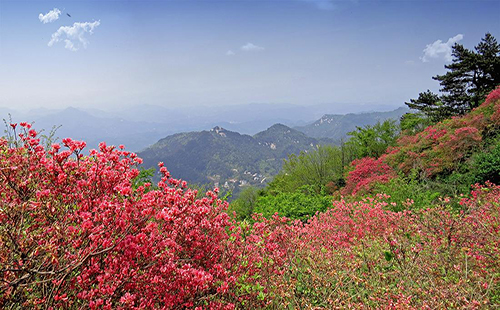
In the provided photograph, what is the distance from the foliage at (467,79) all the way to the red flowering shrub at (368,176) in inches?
468

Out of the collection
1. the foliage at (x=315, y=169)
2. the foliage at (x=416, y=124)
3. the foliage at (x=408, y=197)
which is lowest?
the foliage at (x=315, y=169)

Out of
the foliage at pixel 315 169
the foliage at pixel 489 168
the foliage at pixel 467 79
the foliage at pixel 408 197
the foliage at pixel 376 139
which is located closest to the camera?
the foliage at pixel 408 197

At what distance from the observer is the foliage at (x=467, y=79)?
21609 mm

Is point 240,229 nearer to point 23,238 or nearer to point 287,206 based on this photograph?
point 23,238

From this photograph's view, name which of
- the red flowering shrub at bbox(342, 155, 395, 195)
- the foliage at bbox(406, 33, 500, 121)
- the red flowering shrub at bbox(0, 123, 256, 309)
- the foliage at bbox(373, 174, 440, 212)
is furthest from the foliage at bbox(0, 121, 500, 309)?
the foliage at bbox(406, 33, 500, 121)

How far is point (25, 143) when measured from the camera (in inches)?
132

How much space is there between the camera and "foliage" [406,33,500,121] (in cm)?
2161

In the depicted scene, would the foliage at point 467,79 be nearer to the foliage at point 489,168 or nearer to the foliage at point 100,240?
the foliage at point 489,168

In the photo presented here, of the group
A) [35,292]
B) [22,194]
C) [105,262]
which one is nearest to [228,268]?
[105,262]

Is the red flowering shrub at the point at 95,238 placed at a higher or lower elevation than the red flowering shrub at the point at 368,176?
higher

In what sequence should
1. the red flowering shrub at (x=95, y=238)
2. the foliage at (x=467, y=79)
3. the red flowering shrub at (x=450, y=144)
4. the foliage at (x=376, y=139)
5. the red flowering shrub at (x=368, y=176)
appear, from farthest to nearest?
the foliage at (x=376, y=139), the foliage at (x=467, y=79), the red flowering shrub at (x=368, y=176), the red flowering shrub at (x=450, y=144), the red flowering shrub at (x=95, y=238)

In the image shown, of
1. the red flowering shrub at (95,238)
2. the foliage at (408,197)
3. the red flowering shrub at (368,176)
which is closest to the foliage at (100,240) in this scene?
the red flowering shrub at (95,238)

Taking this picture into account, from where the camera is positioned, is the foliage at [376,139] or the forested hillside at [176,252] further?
the foliage at [376,139]

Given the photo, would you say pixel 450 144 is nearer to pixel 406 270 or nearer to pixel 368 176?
pixel 368 176
